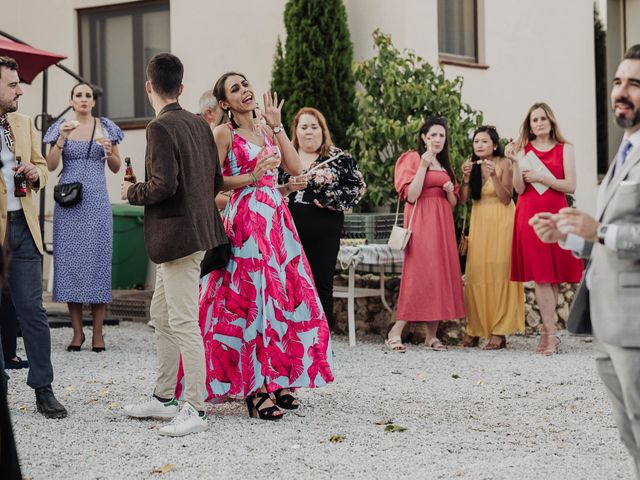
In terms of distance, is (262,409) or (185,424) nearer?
(185,424)

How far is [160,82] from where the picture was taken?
232 inches

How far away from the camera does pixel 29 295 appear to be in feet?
21.0

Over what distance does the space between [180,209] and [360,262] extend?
4193 mm

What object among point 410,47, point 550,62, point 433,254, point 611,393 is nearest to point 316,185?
point 433,254

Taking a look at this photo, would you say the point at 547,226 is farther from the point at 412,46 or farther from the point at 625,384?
the point at 412,46

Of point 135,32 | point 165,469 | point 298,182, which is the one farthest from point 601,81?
point 165,469

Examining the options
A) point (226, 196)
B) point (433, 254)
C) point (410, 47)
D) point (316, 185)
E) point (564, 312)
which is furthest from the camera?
point (410, 47)

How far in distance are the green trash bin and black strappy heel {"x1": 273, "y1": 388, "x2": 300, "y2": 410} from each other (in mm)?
6228

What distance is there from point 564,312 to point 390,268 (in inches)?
75.4

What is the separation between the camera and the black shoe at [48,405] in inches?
255

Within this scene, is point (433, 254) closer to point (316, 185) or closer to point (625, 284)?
point (316, 185)

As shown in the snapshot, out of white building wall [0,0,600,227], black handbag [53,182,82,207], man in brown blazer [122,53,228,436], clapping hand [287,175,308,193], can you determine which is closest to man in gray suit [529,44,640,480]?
man in brown blazer [122,53,228,436]

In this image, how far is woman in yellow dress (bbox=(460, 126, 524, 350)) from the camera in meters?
9.60

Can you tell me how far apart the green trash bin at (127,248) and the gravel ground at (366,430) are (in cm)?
397
